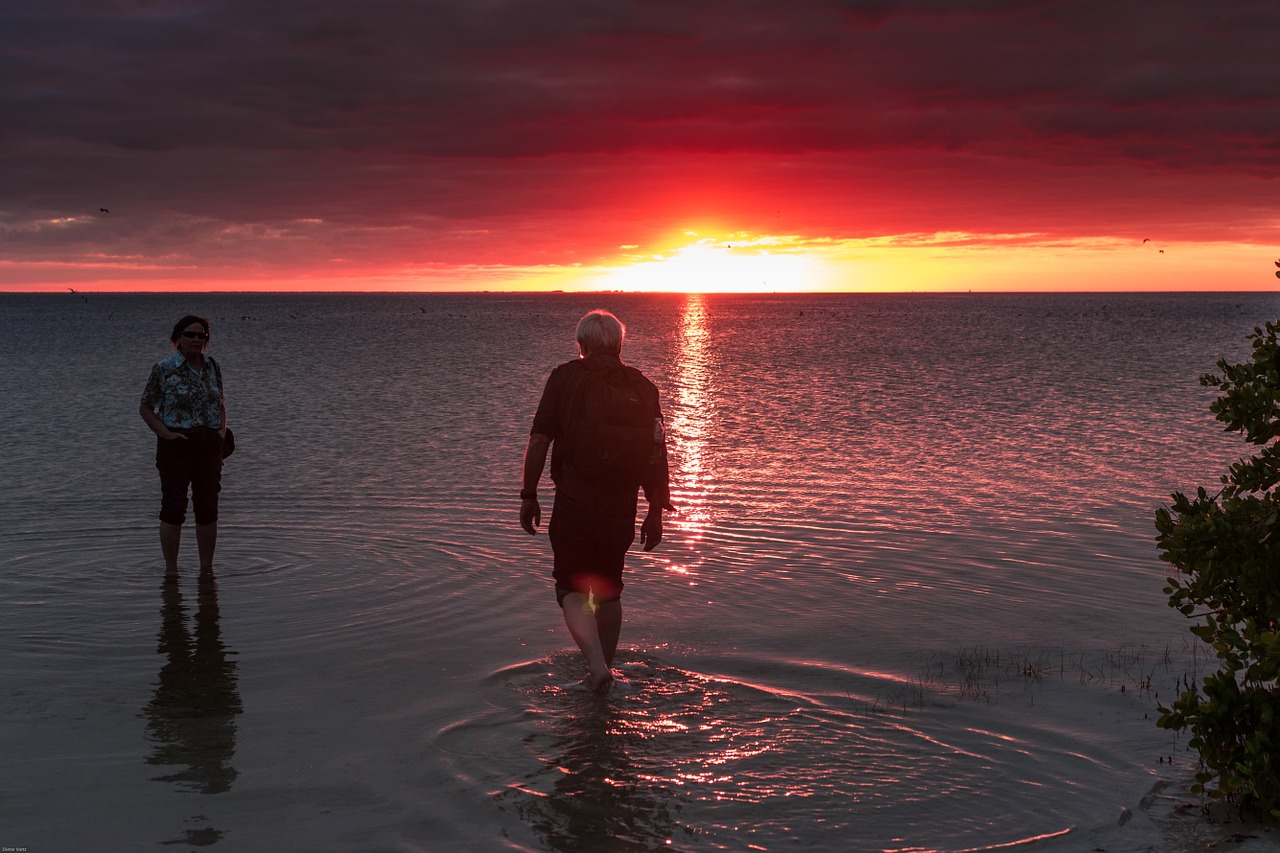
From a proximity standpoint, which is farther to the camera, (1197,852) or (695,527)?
(695,527)

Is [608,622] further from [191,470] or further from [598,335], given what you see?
[191,470]

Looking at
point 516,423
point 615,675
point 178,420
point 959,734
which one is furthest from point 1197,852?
point 516,423

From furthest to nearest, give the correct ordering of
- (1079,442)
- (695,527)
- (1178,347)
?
1. (1178,347)
2. (1079,442)
3. (695,527)

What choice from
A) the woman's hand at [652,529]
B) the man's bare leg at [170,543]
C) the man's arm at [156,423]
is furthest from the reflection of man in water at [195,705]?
the woman's hand at [652,529]

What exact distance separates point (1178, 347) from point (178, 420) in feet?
238

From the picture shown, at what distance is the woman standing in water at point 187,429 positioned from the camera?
29.2ft

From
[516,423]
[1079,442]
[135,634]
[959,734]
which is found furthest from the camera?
[516,423]

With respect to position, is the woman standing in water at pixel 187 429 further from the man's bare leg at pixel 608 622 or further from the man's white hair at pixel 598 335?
the man's bare leg at pixel 608 622

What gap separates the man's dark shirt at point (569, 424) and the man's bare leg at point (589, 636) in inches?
23.4

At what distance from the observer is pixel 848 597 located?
897 cm

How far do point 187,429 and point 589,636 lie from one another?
14.3ft

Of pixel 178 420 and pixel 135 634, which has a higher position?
pixel 178 420

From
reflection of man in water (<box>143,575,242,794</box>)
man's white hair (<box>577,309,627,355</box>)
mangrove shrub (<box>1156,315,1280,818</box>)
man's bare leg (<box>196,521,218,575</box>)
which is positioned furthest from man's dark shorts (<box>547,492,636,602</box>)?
man's bare leg (<box>196,521,218,575</box>)

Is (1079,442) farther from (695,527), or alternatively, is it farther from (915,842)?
(915,842)
